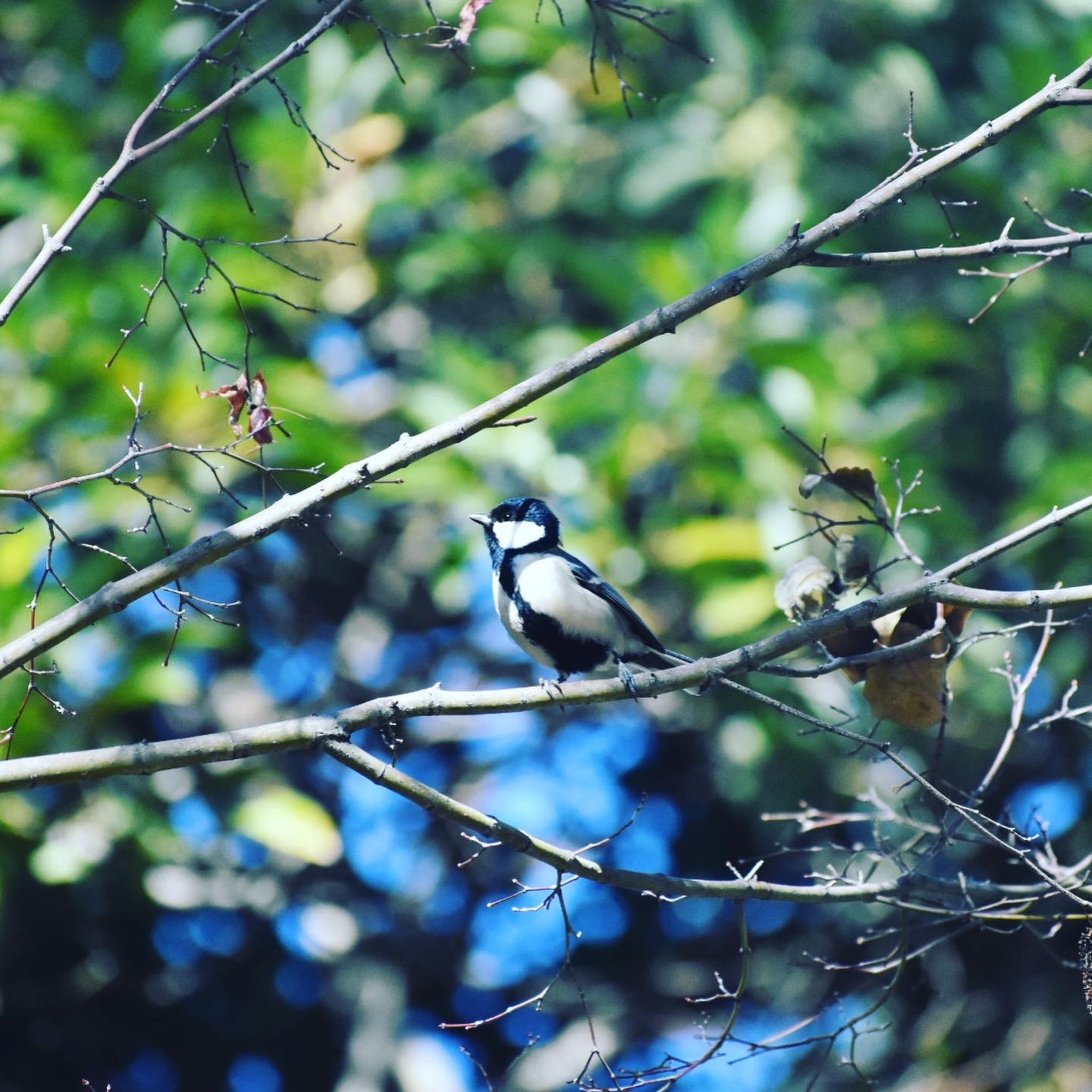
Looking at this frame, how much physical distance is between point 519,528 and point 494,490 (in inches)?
21.1


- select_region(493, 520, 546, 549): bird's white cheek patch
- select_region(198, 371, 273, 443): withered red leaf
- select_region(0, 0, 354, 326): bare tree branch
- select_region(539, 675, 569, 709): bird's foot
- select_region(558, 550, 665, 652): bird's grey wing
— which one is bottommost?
select_region(539, 675, 569, 709): bird's foot

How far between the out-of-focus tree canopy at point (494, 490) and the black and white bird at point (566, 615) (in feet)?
1.43

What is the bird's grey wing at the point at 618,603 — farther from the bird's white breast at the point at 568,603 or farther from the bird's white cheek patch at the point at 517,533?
the bird's white cheek patch at the point at 517,533

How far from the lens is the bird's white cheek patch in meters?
3.91

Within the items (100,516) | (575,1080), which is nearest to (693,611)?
(100,516)

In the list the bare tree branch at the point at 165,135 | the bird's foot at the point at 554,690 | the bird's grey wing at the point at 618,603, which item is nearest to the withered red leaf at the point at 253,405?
the bare tree branch at the point at 165,135

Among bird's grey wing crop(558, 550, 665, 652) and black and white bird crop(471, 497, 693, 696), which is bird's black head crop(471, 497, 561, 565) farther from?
bird's grey wing crop(558, 550, 665, 652)

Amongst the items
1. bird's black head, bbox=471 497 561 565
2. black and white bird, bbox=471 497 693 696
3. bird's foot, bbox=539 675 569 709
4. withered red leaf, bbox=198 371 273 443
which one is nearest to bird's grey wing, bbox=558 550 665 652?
black and white bird, bbox=471 497 693 696

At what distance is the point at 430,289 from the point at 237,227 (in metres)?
0.77

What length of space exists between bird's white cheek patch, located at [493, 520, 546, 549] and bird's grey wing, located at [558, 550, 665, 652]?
18 centimetres

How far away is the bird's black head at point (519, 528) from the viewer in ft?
12.8

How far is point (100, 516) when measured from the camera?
4031 mm

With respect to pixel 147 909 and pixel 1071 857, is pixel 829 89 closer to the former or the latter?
pixel 1071 857

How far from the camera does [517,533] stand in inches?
155
